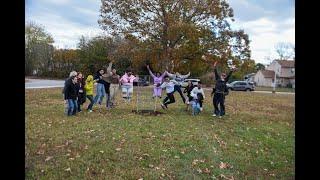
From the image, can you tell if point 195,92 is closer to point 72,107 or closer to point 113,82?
point 113,82

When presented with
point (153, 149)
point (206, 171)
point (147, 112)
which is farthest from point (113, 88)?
point (206, 171)

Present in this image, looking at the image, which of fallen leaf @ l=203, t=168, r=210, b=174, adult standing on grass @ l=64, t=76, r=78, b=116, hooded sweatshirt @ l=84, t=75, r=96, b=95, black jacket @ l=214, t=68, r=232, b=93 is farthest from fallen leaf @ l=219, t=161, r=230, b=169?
hooded sweatshirt @ l=84, t=75, r=96, b=95

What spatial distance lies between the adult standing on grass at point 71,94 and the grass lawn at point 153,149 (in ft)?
2.44

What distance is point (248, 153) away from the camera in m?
7.03

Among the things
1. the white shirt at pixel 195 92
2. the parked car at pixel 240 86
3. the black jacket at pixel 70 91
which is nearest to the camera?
the black jacket at pixel 70 91

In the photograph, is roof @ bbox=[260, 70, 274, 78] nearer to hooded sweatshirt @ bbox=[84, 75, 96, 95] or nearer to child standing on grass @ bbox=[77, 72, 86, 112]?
hooded sweatshirt @ bbox=[84, 75, 96, 95]

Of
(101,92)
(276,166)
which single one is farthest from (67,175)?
(101,92)

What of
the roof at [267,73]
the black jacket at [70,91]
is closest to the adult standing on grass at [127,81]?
the black jacket at [70,91]

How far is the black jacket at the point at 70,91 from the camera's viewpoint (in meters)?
11.3

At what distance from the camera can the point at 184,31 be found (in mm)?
23922

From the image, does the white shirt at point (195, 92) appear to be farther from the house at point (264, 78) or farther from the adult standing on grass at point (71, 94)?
the house at point (264, 78)

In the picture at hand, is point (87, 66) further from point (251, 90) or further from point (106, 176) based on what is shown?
point (251, 90)

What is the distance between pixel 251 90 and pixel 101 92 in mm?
34141

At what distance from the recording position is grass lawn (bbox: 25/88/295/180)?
17.9 feet
